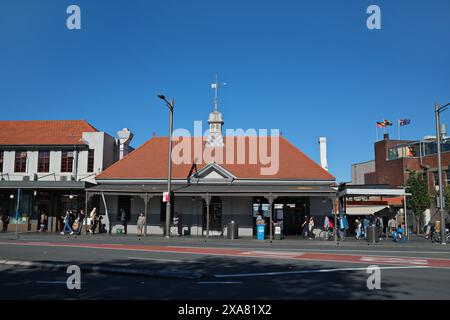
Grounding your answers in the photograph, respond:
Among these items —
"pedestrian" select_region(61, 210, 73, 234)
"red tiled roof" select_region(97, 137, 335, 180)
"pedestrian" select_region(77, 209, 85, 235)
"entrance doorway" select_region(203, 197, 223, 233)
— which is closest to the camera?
"pedestrian" select_region(61, 210, 73, 234)

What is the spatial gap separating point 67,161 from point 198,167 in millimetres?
10584

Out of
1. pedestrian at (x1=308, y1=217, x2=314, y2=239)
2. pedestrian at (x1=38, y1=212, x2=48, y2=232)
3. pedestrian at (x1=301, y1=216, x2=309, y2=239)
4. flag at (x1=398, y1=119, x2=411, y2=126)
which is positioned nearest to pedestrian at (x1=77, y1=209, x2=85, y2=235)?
pedestrian at (x1=38, y1=212, x2=48, y2=232)

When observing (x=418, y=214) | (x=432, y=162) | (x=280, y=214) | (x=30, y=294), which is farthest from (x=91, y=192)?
(x=432, y=162)

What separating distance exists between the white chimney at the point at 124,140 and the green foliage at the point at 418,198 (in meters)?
27.4

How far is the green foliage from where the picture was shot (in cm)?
4203

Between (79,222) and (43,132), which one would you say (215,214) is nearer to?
(79,222)

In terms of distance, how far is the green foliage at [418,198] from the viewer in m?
42.0

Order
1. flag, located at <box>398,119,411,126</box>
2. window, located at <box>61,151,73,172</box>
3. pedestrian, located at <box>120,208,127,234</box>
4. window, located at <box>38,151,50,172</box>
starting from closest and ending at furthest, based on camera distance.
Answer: pedestrian, located at <box>120,208,127,234</box>, window, located at <box>61,151,73,172</box>, window, located at <box>38,151,50,172</box>, flag, located at <box>398,119,411,126</box>

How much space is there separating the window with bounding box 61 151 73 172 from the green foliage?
103 ft

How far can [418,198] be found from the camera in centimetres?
4209

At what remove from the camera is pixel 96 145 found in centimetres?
3506

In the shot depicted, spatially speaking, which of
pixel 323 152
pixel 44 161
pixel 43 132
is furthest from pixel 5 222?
pixel 323 152

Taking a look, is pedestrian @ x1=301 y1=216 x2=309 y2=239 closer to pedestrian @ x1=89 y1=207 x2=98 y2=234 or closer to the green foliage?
pedestrian @ x1=89 y1=207 x2=98 y2=234
